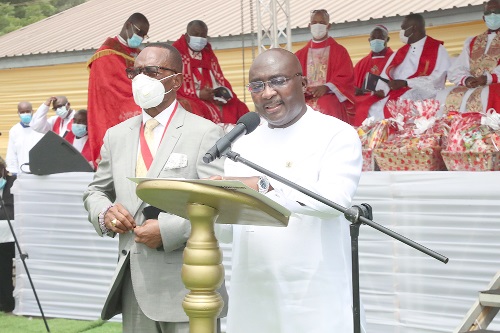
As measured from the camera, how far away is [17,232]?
8.02 meters

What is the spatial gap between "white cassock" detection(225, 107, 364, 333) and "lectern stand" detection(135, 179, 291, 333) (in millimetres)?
310

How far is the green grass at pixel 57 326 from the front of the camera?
24.0 feet

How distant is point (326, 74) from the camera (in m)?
9.99

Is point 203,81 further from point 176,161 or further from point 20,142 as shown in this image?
point 176,161

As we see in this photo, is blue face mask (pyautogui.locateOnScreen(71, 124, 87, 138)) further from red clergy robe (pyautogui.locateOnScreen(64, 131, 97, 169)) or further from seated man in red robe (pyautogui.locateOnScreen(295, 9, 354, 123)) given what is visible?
seated man in red robe (pyautogui.locateOnScreen(295, 9, 354, 123))

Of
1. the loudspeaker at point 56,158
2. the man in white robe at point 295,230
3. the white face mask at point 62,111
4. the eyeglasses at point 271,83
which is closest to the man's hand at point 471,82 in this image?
the loudspeaker at point 56,158

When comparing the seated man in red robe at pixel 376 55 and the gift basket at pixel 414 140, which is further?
the seated man in red robe at pixel 376 55

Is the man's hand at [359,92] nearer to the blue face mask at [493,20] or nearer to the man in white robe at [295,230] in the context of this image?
the blue face mask at [493,20]

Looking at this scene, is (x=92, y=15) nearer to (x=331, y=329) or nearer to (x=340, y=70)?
(x=340, y=70)

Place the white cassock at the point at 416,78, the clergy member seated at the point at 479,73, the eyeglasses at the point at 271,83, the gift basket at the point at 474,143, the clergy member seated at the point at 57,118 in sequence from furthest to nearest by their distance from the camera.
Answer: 1. the clergy member seated at the point at 57,118
2. the white cassock at the point at 416,78
3. the clergy member seated at the point at 479,73
4. the gift basket at the point at 474,143
5. the eyeglasses at the point at 271,83

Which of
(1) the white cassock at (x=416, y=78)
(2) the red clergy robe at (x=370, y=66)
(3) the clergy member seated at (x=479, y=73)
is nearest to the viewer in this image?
(3) the clergy member seated at (x=479, y=73)

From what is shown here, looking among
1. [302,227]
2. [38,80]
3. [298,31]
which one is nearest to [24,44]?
[38,80]

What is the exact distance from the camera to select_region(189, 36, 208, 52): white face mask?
9648 millimetres

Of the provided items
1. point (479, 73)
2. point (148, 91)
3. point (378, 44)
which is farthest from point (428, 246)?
point (378, 44)
